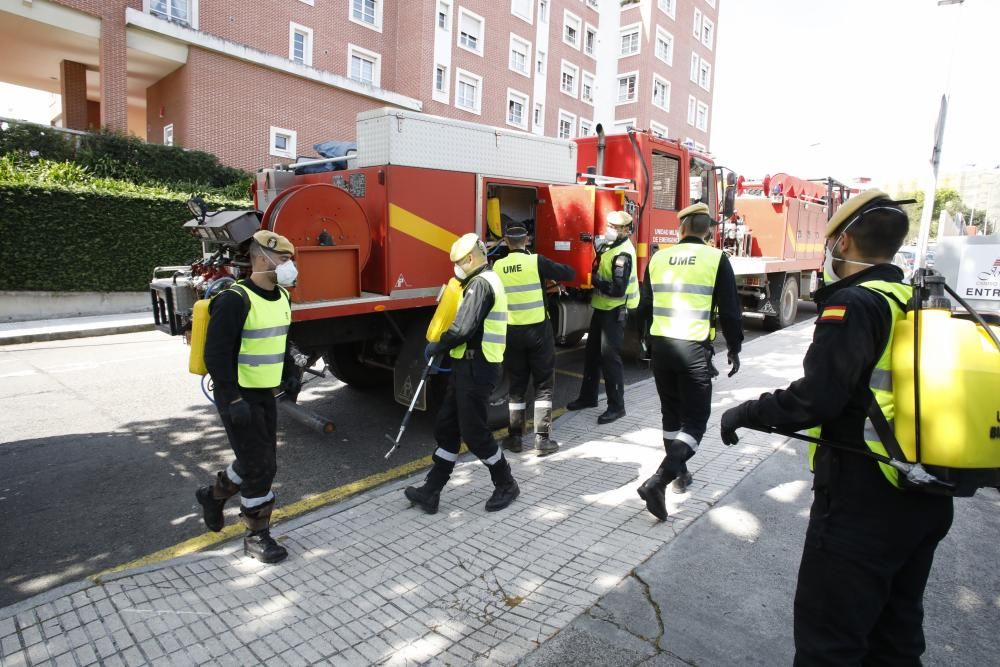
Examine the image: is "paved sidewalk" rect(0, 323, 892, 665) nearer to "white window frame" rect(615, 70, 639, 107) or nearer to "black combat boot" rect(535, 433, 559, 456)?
"black combat boot" rect(535, 433, 559, 456)

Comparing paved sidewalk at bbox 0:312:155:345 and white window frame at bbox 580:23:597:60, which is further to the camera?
white window frame at bbox 580:23:597:60

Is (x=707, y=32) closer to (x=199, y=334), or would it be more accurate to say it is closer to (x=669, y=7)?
(x=669, y=7)

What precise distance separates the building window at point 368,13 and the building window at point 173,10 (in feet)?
20.1

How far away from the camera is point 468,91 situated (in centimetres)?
2709

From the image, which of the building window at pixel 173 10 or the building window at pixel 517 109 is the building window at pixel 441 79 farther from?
the building window at pixel 173 10

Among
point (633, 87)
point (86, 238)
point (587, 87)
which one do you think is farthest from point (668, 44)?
point (86, 238)

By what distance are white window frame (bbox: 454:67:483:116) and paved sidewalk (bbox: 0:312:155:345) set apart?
59.4 ft

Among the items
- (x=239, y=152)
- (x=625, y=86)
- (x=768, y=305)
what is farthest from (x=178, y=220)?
(x=625, y=86)

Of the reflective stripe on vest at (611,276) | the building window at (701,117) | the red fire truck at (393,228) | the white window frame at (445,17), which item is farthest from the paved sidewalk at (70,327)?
the building window at (701,117)

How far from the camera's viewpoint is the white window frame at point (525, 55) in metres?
28.8

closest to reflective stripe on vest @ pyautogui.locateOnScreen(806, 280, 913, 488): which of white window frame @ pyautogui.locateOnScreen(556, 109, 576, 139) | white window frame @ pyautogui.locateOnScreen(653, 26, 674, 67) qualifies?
white window frame @ pyautogui.locateOnScreen(556, 109, 576, 139)

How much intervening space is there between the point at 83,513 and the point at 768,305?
10.4m

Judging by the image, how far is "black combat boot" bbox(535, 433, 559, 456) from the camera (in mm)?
4889

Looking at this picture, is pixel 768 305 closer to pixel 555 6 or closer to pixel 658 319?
pixel 658 319
